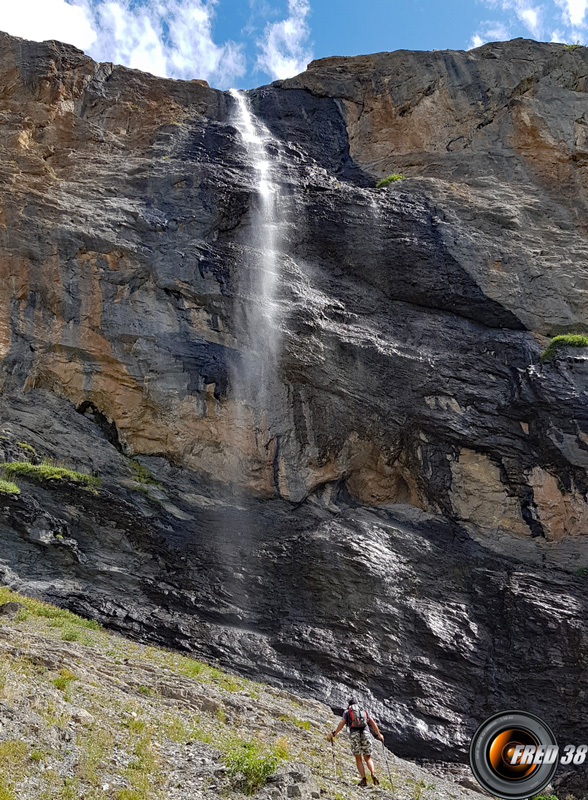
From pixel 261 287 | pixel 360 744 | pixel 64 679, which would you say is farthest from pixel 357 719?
pixel 261 287

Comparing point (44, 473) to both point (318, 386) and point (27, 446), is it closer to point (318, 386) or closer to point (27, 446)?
point (27, 446)

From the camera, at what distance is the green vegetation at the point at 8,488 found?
14695mm

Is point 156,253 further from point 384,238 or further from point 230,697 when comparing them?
point 230,697

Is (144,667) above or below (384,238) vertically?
below

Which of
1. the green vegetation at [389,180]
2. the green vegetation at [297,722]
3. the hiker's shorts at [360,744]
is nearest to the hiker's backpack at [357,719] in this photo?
the hiker's shorts at [360,744]

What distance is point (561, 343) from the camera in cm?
1961

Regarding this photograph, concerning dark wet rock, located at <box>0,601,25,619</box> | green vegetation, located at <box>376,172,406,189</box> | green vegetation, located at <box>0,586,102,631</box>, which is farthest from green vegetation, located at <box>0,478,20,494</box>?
green vegetation, located at <box>376,172,406,189</box>

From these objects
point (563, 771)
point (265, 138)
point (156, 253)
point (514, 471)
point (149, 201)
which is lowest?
point (563, 771)

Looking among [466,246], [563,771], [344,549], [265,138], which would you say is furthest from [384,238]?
[563,771]

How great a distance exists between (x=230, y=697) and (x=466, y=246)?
52.7 feet

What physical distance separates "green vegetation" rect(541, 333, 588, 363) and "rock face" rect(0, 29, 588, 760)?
16.7 inches

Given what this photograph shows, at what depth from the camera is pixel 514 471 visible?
18.0 meters

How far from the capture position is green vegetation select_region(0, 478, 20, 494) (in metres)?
14.7

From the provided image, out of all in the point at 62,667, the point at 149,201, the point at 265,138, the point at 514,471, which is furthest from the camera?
the point at 265,138
